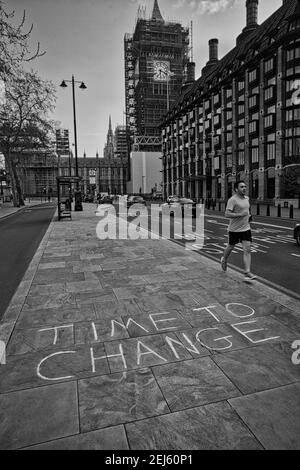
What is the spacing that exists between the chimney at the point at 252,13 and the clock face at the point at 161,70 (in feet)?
124

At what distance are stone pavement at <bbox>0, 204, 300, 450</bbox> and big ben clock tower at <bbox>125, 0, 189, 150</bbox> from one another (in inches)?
3805

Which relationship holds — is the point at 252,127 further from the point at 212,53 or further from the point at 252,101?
A: the point at 212,53

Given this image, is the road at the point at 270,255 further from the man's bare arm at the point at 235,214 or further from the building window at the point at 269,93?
the building window at the point at 269,93

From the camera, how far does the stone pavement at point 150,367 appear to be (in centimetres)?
260

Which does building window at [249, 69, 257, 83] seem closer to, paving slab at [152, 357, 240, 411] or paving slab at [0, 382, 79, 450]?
paving slab at [152, 357, 240, 411]

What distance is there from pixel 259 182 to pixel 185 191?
3113 centimetres

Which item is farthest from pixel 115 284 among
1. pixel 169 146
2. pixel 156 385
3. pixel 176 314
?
pixel 169 146

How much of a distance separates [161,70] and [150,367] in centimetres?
10317

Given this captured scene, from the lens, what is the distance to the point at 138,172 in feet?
346

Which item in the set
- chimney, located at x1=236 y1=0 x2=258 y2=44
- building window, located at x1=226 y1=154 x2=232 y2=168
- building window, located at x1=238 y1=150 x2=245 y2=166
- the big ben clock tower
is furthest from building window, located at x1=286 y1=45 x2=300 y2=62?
the big ben clock tower

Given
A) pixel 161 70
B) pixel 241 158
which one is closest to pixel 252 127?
pixel 241 158

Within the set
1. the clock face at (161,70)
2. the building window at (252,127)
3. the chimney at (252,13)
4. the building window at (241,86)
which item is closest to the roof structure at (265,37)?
the building window at (241,86)

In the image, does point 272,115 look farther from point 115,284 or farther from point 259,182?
point 115,284

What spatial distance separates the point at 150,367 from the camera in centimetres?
355
